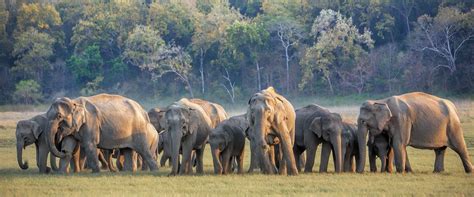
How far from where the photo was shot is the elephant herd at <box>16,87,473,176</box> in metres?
23.2

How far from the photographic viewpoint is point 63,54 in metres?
78.8

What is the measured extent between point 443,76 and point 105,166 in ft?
119

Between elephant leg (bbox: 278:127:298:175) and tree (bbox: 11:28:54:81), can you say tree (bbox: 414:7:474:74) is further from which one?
elephant leg (bbox: 278:127:298:175)

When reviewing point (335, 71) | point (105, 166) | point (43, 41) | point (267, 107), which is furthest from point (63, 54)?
point (267, 107)

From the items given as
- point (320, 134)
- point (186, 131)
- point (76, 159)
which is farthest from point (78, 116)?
point (320, 134)

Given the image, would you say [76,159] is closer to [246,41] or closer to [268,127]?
[268,127]

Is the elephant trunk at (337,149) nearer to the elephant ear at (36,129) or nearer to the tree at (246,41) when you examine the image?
the elephant ear at (36,129)

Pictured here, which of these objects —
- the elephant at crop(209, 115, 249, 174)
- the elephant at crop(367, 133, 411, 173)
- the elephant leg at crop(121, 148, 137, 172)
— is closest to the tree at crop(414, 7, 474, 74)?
the elephant at crop(367, 133, 411, 173)

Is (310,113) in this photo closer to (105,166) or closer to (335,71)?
(105,166)

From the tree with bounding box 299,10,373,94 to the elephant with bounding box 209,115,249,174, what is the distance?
38839mm

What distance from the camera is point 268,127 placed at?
23000 millimetres

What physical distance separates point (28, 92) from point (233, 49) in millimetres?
15030

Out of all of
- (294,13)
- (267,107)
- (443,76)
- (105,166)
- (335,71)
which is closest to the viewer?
(267,107)

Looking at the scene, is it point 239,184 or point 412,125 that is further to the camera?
point 412,125
